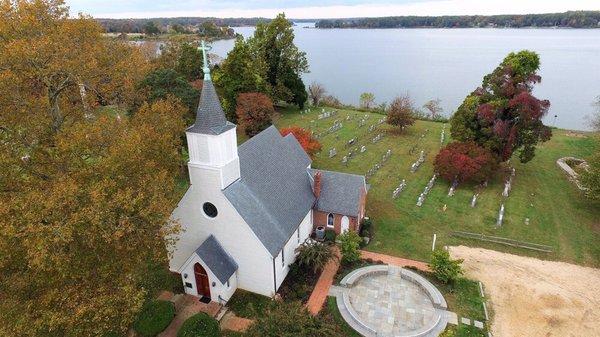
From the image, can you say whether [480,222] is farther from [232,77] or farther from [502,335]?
[232,77]

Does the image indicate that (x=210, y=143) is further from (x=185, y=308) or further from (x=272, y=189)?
(x=185, y=308)

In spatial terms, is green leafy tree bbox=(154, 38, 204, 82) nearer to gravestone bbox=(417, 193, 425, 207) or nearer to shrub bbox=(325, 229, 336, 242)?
shrub bbox=(325, 229, 336, 242)

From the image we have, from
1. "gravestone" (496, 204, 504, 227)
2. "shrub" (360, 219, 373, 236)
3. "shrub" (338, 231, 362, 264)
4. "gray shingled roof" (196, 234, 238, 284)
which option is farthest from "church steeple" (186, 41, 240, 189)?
"gravestone" (496, 204, 504, 227)

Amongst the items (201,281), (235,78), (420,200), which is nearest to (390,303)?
(201,281)

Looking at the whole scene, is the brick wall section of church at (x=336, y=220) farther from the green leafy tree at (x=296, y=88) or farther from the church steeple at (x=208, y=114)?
the green leafy tree at (x=296, y=88)

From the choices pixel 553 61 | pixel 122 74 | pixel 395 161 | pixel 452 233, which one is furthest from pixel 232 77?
pixel 553 61

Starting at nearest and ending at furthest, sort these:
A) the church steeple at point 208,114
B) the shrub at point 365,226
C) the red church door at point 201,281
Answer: the church steeple at point 208,114, the red church door at point 201,281, the shrub at point 365,226

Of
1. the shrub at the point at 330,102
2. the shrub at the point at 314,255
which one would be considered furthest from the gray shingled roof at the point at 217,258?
the shrub at the point at 330,102
